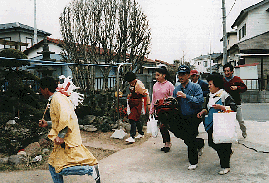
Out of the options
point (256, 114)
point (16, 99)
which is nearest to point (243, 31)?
point (256, 114)

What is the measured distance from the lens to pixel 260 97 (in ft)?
53.2

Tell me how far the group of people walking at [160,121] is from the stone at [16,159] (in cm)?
193

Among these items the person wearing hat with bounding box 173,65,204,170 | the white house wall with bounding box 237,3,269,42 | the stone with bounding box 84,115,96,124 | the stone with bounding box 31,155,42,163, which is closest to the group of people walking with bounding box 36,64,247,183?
the person wearing hat with bounding box 173,65,204,170

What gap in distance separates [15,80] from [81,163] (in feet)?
14.2

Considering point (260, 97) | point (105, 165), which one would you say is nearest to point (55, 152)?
point (105, 165)

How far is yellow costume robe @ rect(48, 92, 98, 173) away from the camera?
3.10 metres

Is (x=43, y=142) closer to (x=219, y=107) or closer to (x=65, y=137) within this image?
(x=65, y=137)

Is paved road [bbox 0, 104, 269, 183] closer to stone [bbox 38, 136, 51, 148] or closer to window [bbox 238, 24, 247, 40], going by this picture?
stone [bbox 38, 136, 51, 148]

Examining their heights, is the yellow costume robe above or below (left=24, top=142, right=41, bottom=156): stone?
above

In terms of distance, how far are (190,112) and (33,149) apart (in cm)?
341

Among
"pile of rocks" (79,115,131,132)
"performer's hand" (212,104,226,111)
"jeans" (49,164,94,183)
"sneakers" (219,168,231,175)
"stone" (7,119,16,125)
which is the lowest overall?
"sneakers" (219,168,231,175)

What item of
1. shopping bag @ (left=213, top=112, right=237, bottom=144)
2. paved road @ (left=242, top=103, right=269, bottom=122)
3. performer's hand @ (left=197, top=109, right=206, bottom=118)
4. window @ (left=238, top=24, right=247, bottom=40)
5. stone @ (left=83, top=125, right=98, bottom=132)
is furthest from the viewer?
window @ (left=238, top=24, right=247, bottom=40)

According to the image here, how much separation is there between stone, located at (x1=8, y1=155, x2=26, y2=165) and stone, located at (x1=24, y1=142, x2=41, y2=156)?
256mm

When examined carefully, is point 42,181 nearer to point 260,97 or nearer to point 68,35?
point 68,35
